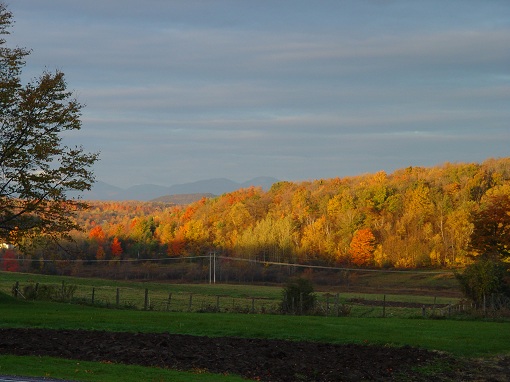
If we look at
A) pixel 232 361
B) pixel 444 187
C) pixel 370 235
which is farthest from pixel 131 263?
pixel 232 361

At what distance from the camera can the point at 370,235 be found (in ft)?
408

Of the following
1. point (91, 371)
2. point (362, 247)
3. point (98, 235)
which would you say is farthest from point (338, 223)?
point (91, 371)

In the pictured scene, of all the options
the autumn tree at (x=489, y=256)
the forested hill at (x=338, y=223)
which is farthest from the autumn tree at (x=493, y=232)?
the forested hill at (x=338, y=223)

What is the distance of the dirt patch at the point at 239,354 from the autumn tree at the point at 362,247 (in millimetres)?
95533

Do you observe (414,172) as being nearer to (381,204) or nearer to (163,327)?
(381,204)

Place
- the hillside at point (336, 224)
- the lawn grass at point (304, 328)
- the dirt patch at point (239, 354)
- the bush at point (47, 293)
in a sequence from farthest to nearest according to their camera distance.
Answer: the hillside at point (336, 224) → the bush at point (47, 293) → the lawn grass at point (304, 328) → the dirt patch at point (239, 354)

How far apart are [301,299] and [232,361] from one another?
21.4m

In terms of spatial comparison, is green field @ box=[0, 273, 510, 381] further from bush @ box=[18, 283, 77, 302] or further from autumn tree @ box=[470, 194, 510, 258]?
autumn tree @ box=[470, 194, 510, 258]

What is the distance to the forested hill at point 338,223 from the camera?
12194 centimetres

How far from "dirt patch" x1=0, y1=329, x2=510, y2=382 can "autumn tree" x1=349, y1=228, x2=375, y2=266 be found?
95533 mm

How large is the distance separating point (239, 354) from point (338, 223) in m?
112

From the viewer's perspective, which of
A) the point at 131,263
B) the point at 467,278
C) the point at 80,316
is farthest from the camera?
the point at 131,263

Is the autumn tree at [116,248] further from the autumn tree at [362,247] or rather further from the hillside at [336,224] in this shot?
the autumn tree at [362,247]

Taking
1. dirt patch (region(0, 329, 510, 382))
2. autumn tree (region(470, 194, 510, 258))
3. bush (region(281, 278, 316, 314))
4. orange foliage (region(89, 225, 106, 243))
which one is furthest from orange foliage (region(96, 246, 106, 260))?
dirt patch (region(0, 329, 510, 382))
